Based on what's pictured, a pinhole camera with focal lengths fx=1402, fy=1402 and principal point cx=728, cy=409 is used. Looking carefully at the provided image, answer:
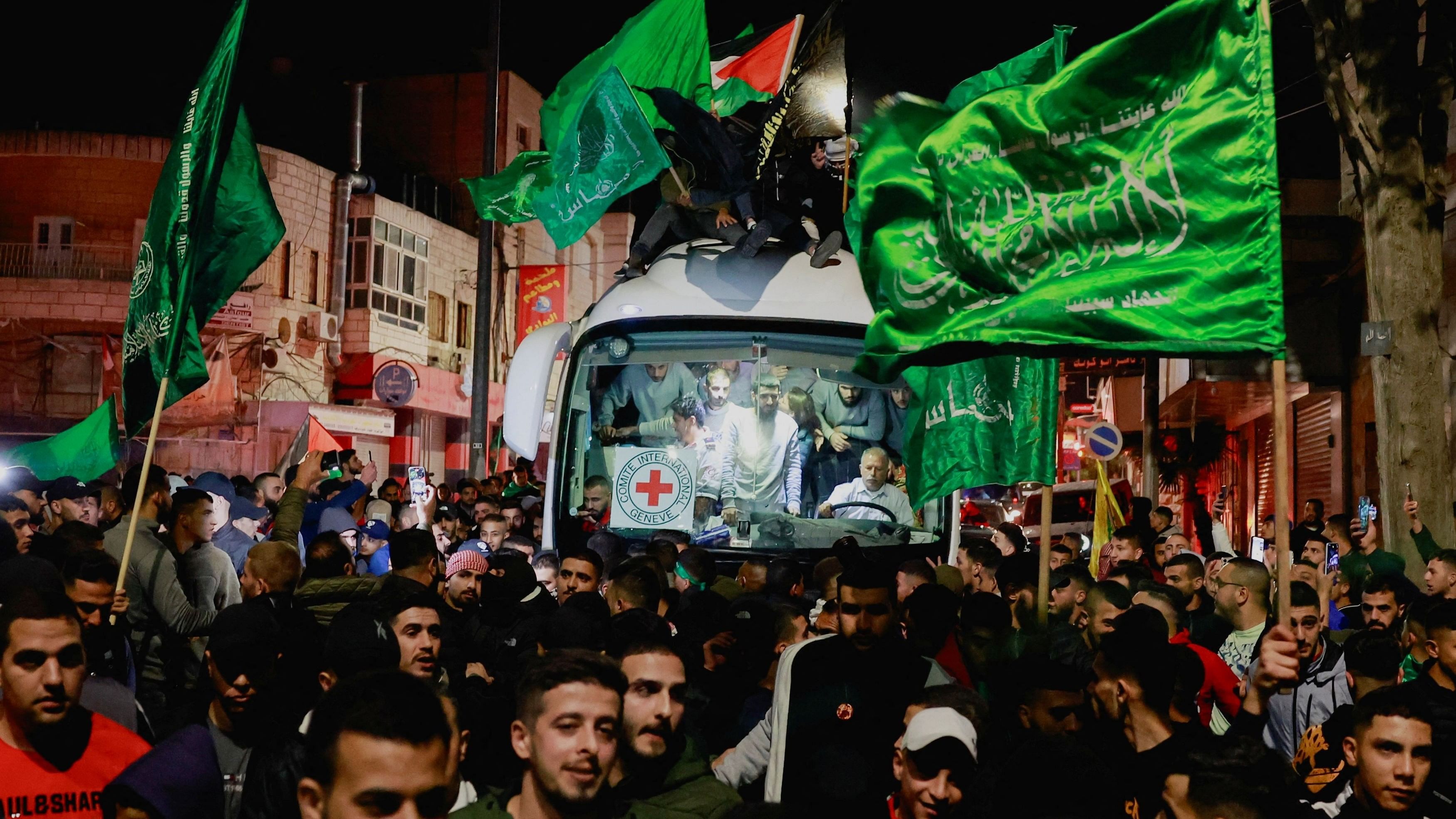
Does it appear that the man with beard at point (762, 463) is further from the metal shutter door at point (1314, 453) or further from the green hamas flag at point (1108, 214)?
the metal shutter door at point (1314, 453)

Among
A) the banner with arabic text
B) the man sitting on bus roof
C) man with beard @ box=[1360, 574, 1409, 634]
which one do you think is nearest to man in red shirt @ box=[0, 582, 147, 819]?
man with beard @ box=[1360, 574, 1409, 634]

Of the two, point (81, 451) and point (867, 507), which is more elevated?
point (81, 451)

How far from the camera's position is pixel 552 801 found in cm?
360

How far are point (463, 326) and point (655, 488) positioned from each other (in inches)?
1199

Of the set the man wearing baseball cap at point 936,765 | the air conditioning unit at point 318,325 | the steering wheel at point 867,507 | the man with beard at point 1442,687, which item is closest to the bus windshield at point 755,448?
the steering wheel at point 867,507

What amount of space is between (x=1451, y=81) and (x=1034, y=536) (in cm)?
1504

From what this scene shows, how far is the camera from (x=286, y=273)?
31.1 m

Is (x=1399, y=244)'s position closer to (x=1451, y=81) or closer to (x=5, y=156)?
(x=1451, y=81)

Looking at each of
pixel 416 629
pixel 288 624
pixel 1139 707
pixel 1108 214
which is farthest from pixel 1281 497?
pixel 288 624

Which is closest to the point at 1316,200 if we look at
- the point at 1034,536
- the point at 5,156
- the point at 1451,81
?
the point at 1034,536

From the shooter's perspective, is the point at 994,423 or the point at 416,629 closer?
the point at 416,629

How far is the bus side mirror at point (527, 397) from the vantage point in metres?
10.5

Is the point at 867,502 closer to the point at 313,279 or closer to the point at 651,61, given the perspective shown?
the point at 651,61

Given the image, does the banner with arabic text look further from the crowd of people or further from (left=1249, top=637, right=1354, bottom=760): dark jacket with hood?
(left=1249, top=637, right=1354, bottom=760): dark jacket with hood
